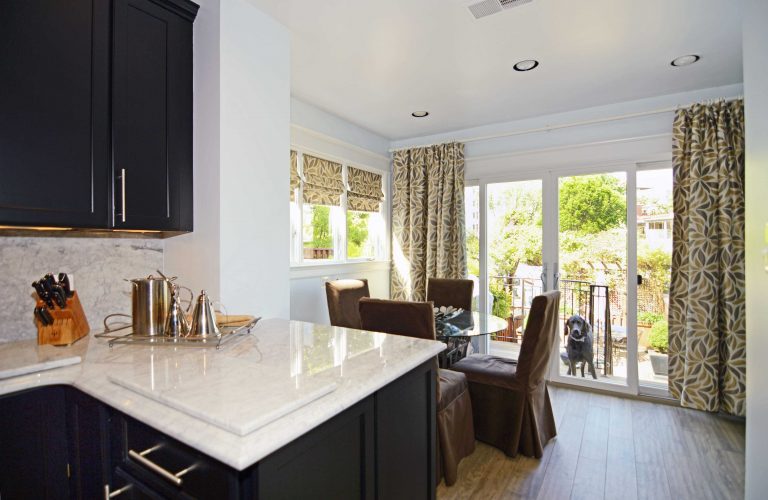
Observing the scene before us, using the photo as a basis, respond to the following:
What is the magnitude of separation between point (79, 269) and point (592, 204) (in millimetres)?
Result: 3819

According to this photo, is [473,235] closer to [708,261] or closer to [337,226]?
[337,226]

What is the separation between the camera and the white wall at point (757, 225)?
1.45 meters

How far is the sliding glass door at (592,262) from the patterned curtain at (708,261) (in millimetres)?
178

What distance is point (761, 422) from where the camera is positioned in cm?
153

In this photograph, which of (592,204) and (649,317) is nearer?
(649,317)

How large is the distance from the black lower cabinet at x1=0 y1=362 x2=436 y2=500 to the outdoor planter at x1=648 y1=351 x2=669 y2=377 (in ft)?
9.80

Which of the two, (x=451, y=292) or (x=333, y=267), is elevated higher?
(x=333, y=267)

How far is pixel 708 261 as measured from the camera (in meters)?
3.04

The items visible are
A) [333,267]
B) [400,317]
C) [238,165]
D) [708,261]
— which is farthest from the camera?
[333,267]

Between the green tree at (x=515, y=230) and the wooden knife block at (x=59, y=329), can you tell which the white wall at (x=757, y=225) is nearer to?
the green tree at (x=515, y=230)

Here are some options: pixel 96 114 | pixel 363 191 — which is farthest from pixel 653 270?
pixel 96 114

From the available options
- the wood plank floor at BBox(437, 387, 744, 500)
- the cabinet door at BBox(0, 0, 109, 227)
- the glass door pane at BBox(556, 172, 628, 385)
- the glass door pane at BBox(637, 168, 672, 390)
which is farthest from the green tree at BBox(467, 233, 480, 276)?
the cabinet door at BBox(0, 0, 109, 227)

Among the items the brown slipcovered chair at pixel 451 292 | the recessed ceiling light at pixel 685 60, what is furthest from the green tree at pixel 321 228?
the recessed ceiling light at pixel 685 60

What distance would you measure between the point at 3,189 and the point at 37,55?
0.49m
